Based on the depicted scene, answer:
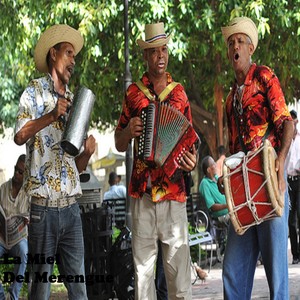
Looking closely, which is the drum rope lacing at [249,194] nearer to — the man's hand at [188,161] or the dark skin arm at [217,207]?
the man's hand at [188,161]

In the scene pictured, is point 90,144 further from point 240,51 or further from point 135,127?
point 240,51

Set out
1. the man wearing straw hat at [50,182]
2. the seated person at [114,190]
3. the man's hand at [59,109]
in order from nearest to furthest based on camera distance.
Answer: the man's hand at [59,109]
the man wearing straw hat at [50,182]
the seated person at [114,190]

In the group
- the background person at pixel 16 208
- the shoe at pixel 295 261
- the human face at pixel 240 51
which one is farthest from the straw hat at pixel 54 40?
the shoe at pixel 295 261

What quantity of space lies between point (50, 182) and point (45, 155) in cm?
18

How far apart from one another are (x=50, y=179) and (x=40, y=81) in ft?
2.23

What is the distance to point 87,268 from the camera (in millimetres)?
9828

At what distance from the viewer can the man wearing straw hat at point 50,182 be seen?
21.5 feet

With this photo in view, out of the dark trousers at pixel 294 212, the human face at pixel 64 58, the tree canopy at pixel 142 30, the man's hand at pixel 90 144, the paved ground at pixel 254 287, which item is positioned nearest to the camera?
the man's hand at pixel 90 144

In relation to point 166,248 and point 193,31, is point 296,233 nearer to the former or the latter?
point 193,31

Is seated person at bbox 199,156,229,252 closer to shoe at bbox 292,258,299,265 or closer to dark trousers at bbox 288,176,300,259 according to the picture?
dark trousers at bbox 288,176,300,259

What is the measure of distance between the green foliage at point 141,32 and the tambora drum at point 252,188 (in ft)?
27.5

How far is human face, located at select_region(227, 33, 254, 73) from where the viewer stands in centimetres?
712

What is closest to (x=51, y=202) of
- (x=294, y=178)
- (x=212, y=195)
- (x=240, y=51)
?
(x=240, y=51)

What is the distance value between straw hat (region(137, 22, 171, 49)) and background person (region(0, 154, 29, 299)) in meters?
2.81
